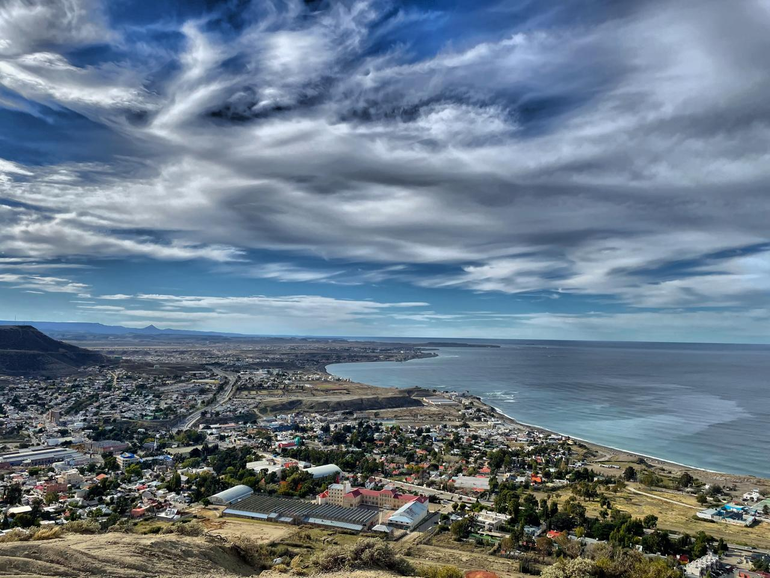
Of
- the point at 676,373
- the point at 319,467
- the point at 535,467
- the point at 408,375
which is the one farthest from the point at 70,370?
the point at 676,373

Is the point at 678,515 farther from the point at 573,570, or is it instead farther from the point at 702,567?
the point at 573,570

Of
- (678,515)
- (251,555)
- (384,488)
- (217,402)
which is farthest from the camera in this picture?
(217,402)

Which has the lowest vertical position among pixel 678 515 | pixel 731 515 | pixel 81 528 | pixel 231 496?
pixel 231 496

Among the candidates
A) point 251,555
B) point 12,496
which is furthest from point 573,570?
point 12,496

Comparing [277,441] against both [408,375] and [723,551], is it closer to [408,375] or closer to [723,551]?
[723,551]

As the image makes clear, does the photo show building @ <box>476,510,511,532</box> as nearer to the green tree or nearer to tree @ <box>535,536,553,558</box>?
tree @ <box>535,536,553,558</box>

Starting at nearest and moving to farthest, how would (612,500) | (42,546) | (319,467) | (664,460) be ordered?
(42,546), (612,500), (319,467), (664,460)
